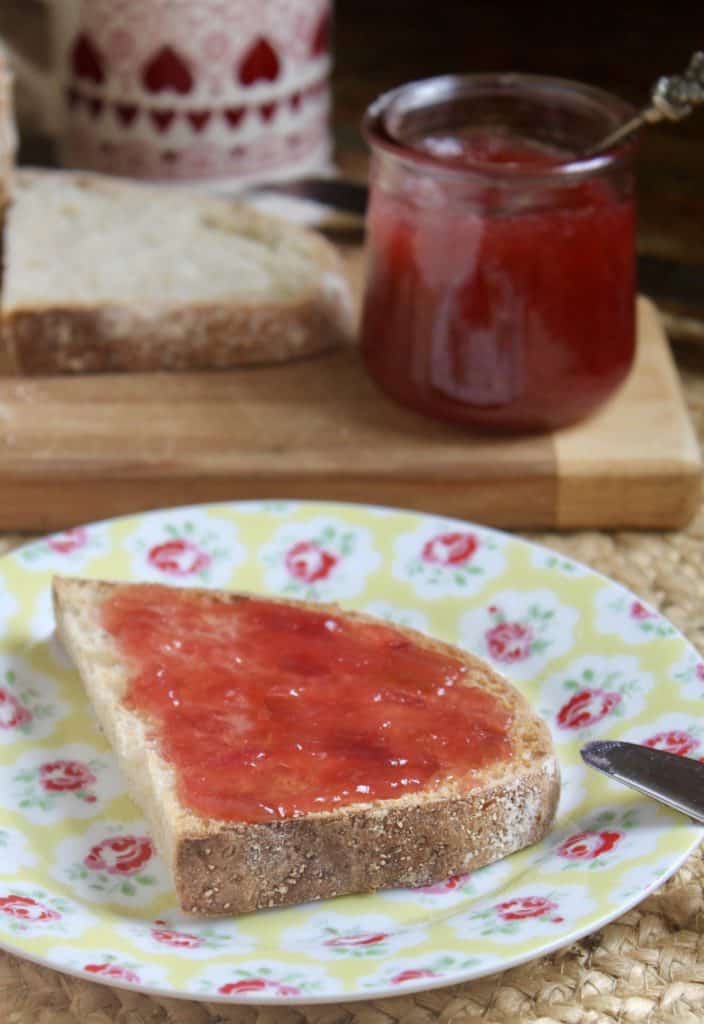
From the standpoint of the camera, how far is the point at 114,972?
1.34 m

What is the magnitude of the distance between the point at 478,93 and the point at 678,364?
0.68 m

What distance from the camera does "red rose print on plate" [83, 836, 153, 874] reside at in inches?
62.6

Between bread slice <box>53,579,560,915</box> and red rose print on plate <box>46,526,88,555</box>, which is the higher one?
bread slice <box>53,579,560,915</box>

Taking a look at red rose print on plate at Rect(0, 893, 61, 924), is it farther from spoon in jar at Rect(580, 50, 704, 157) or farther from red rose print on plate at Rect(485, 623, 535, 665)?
spoon in jar at Rect(580, 50, 704, 157)

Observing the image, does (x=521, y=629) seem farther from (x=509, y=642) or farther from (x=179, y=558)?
(x=179, y=558)

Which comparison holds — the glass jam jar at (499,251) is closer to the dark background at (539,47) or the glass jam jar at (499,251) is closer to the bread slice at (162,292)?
the bread slice at (162,292)

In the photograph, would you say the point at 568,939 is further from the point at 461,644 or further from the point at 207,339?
the point at 207,339

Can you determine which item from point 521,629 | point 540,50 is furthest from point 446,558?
point 540,50

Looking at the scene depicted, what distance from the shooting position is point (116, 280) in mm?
2719

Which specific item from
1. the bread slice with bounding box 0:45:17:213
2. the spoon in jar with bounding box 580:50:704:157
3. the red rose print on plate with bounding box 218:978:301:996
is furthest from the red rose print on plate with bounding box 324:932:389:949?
the bread slice with bounding box 0:45:17:213

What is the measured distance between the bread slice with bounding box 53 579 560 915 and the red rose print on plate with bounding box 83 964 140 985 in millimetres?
147

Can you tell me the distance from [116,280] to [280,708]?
1312 millimetres

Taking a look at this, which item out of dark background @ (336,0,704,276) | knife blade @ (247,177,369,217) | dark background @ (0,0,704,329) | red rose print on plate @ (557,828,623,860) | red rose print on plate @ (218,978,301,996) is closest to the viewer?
red rose print on plate @ (218,978,301,996)

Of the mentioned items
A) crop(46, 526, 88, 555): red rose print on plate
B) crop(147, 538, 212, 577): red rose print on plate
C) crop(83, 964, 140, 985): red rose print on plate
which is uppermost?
crop(83, 964, 140, 985): red rose print on plate
